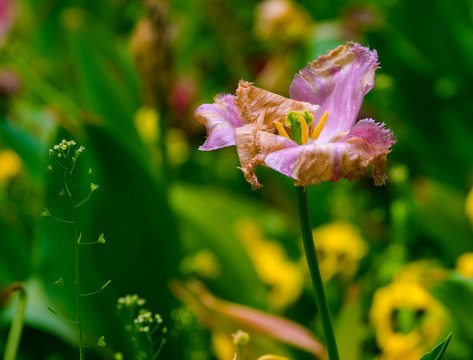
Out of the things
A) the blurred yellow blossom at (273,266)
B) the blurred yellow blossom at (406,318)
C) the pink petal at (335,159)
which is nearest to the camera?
the pink petal at (335,159)

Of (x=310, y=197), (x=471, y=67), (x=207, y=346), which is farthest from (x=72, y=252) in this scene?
(x=471, y=67)

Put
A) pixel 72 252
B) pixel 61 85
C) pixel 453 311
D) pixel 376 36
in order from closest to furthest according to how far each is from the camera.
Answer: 1. pixel 453 311
2. pixel 72 252
3. pixel 376 36
4. pixel 61 85

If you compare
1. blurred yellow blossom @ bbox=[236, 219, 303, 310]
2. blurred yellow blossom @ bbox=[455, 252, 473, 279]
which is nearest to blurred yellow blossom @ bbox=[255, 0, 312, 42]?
blurred yellow blossom @ bbox=[236, 219, 303, 310]

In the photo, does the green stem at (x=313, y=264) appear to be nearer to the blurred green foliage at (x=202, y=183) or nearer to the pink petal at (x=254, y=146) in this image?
the pink petal at (x=254, y=146)

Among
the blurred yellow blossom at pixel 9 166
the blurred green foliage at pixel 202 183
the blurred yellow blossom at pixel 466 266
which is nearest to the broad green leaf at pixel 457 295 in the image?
the blurred green foliage at pixel 202 183

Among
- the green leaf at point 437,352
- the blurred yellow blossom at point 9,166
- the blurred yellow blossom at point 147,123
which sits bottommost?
the green leaf at point 437,352

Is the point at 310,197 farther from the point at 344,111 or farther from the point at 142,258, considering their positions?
the point at 344,111

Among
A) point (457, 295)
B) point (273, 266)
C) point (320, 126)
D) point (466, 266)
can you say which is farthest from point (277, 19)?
point (320, 126)
